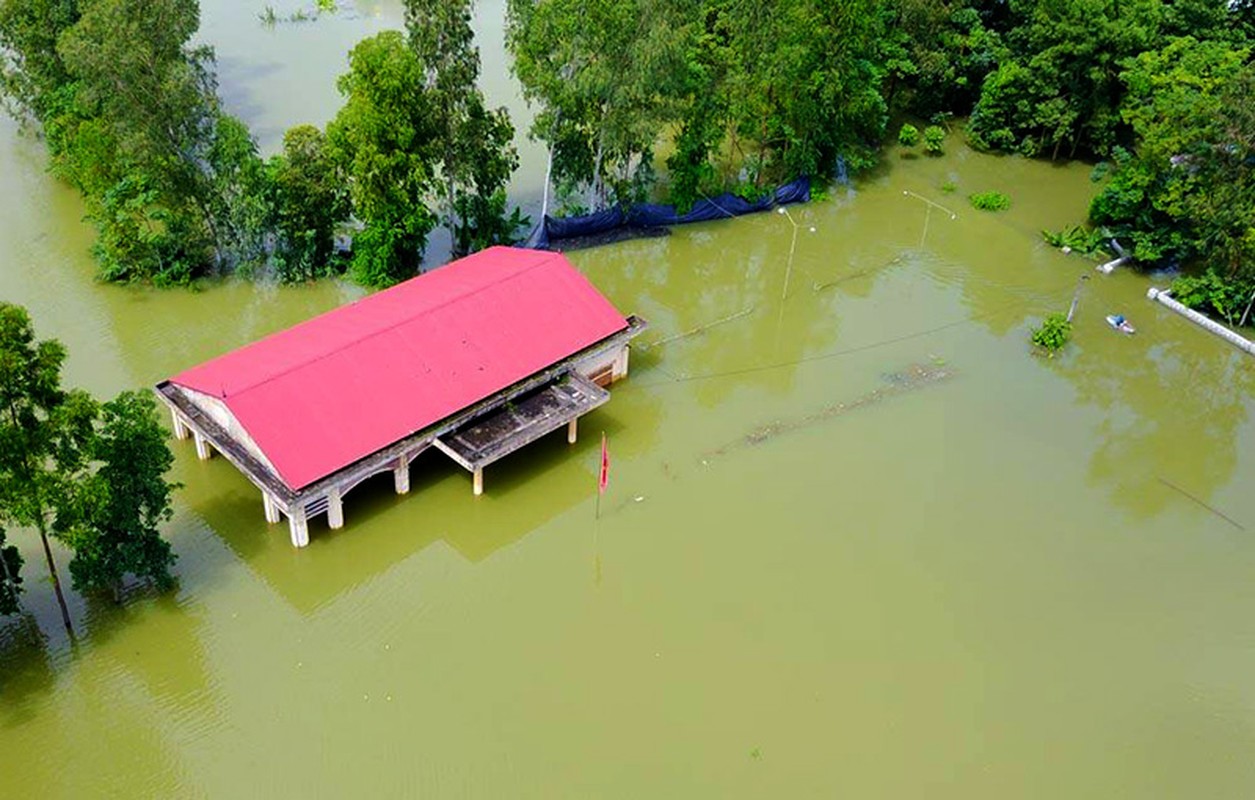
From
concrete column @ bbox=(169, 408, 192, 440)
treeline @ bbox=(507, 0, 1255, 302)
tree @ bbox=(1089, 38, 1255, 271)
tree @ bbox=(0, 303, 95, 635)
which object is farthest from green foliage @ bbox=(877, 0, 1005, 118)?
tree @ bbox=(0, 303, 95, 635)

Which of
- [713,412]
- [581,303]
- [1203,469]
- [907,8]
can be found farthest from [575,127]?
[1203,469]

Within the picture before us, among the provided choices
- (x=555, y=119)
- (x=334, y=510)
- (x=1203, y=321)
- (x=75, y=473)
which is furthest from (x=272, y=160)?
(x=1203, y=321)

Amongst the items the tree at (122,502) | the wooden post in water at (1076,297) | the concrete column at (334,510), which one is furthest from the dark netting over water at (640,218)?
the tree at (122,502)

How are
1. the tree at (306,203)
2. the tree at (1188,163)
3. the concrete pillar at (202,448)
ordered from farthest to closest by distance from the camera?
the tree at (1188,163) < the tree at (306,203) < the concrete pillar at (202,448)

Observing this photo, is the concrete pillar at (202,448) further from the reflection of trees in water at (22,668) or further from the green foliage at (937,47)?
the green foliage at (937,47)

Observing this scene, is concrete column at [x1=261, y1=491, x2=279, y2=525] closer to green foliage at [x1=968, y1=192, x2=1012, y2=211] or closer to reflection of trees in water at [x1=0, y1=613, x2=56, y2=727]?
reflection of trees in water at [x1=0, y1=613, x2=56, y2=727]

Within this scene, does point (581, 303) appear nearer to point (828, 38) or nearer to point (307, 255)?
point (307, 255)
